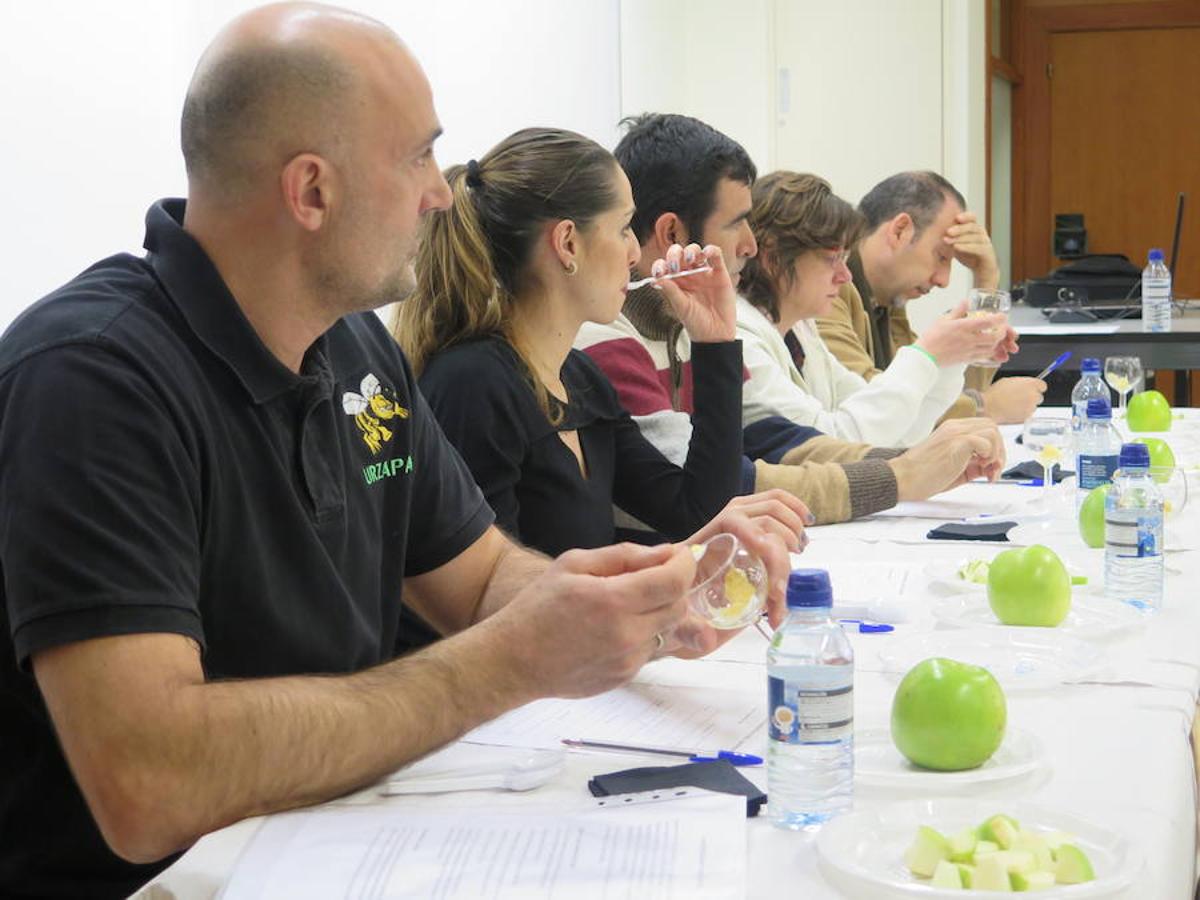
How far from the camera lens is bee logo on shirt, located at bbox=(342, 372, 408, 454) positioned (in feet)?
4.63

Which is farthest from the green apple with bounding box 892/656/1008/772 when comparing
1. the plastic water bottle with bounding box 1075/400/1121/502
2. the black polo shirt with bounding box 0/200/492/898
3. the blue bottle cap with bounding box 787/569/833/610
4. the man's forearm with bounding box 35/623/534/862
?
the plastic water bottle with bounding box 1075/400/1121/502

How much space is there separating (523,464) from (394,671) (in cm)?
84

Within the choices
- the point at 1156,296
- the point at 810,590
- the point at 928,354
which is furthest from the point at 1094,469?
the point at 1156,296

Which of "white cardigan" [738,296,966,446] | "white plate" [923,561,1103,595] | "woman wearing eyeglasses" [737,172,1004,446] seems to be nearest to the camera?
"white plate" [923,561,1103,595]

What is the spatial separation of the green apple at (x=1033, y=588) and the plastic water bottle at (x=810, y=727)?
1.79 feet

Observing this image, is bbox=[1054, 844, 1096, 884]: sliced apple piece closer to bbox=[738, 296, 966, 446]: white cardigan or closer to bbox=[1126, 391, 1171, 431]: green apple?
bbox=[738, 296, 966, 446]: white cardigan

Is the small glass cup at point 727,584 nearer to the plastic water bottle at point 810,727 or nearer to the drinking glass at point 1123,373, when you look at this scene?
the plastic water bottle at point 810,727

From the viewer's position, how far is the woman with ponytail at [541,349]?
6.28ft

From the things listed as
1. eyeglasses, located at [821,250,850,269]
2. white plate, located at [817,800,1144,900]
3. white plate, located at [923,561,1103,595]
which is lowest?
white plate, located at [923,561,1103,595]

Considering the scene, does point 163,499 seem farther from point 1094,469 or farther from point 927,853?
point 1094,469

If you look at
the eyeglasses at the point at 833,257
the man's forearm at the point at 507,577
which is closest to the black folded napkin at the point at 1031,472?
the eyeglasses at the point at 833,257

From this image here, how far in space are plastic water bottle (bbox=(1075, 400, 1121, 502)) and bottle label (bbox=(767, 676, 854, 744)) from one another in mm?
1007

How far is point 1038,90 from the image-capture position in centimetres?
782

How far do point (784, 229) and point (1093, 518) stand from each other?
4.08 ft
